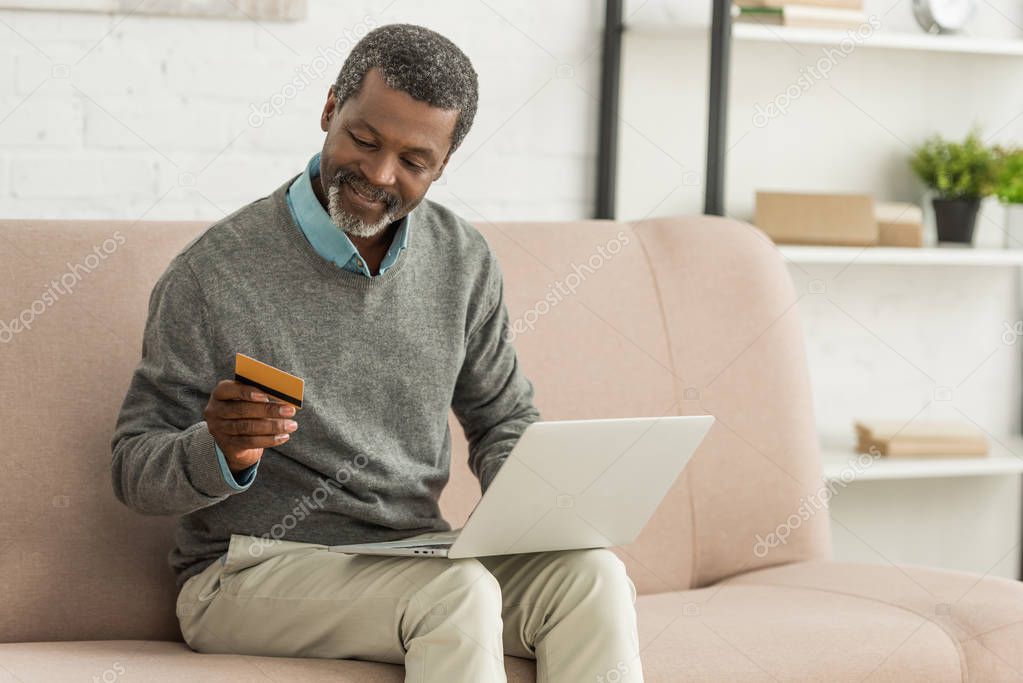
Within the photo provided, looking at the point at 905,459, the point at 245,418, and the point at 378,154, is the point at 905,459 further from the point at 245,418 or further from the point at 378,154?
the point at 245,418

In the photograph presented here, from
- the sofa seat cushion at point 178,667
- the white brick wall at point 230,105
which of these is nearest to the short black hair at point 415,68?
the sofa seat cushion at point 178,667

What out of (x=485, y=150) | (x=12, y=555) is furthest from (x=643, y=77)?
(x=12, y=555)

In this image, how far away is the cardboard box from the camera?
2.50 metres

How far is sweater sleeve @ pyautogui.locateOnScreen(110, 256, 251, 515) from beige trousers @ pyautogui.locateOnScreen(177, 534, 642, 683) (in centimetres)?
13

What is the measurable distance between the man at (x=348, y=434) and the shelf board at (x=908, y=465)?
1100mm

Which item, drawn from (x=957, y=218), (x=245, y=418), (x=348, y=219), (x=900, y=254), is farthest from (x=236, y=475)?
(x=957, y=218)

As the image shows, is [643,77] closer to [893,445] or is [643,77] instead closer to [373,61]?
[893,445]

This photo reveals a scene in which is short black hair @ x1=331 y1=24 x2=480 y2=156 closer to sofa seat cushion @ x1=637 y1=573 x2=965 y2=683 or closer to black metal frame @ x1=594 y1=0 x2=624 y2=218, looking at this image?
sofa seat cushion @ x1=637 y1=573 x2=965 y2=683

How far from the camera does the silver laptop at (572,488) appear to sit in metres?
1.30

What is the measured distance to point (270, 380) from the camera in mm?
1257

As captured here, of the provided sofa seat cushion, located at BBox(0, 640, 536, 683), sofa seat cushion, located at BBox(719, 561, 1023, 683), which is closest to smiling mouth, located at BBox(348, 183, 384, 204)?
sofa seat cushion, located at BBox(0, 640, 536, 683)

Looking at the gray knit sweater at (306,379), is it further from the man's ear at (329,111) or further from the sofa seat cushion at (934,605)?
the sofa seat cushion at (934,605)

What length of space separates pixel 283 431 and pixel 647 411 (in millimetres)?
825

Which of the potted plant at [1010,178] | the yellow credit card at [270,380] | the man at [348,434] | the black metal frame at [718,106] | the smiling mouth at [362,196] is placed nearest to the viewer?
the yellow credit card at [270,380]
